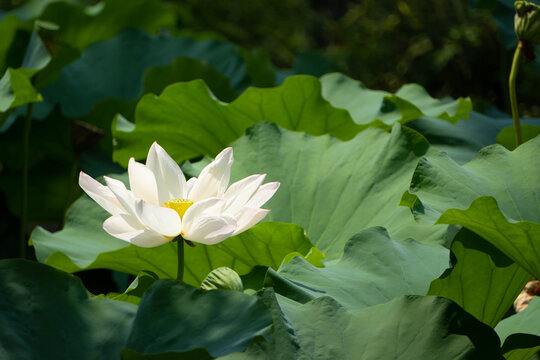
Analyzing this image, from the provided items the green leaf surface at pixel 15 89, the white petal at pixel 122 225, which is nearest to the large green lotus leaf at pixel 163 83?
the green leaf surface at pixel 15 89

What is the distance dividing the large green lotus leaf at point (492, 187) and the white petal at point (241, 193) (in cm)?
24

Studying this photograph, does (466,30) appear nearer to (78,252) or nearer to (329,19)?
(329,19)

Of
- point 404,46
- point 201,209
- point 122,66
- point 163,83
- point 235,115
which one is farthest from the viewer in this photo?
point 404,46

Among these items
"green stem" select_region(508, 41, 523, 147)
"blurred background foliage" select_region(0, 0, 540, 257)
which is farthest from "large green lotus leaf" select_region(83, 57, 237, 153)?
"green stem" select_region(508, 41, 523, 147)

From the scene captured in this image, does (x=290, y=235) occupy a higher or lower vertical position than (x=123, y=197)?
lower

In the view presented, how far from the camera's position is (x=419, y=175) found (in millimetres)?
987

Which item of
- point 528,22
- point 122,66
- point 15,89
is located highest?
point 528,22

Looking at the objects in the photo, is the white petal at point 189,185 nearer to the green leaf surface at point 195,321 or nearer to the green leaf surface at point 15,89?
the green leaf surface at point 195,321

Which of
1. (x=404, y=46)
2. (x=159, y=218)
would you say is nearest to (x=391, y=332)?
(x=159, y=218)

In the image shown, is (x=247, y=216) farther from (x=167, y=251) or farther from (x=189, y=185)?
(x=167, y=251)

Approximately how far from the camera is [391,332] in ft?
2.42

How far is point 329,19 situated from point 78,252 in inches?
140

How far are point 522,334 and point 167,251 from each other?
57cm

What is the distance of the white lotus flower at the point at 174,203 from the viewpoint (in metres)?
0.77
